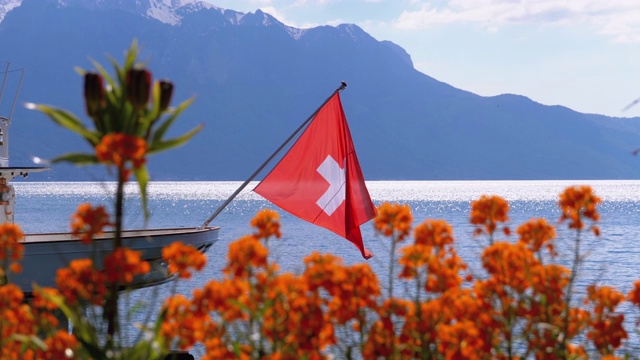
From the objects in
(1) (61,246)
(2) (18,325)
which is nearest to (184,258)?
(2) (18,325)

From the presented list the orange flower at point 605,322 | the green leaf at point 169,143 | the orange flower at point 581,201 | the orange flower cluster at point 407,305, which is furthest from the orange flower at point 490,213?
Answer: the green leaf at point 169,143

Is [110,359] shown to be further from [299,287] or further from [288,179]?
[288,179]

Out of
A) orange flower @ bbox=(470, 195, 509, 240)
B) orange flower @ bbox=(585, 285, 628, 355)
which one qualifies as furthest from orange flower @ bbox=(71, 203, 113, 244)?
orange flower @ bbox=(585, 285, 628, 355)

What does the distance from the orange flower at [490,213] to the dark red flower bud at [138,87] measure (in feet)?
6.79

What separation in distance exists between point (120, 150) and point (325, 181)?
12676mm

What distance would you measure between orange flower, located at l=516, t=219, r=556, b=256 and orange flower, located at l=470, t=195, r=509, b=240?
14 centimetres

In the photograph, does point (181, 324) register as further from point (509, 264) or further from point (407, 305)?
point (509, 264)

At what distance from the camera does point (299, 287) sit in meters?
4.20

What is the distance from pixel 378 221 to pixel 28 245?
1487 centimetres

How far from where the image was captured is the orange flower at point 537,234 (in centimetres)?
512

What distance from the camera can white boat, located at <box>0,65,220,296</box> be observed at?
18766 millimetres

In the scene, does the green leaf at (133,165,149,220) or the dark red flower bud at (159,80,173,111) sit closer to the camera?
the green leaf at (133,165,149,220)

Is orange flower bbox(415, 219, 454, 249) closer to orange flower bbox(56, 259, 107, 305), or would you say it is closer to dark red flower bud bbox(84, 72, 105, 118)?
orange flower bbox(56, 259, 107, 305)

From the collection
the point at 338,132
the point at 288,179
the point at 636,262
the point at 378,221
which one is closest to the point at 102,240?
the point at 288,179
